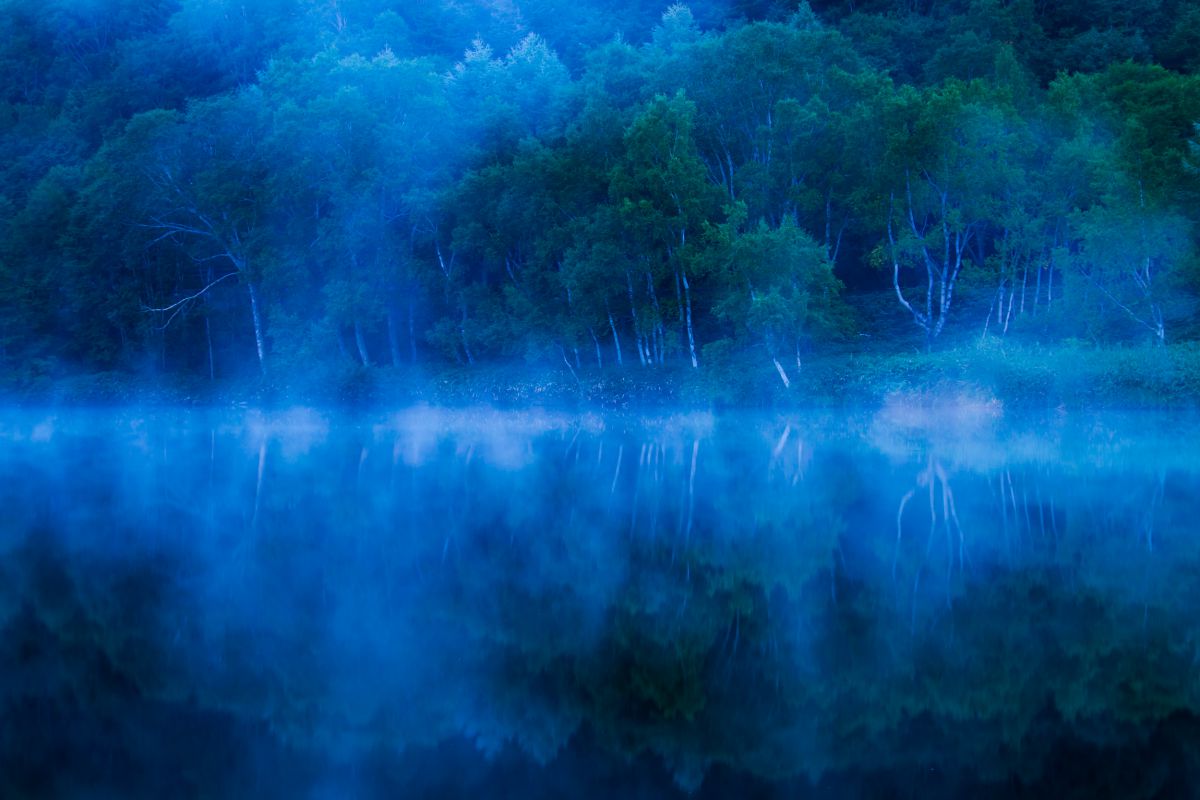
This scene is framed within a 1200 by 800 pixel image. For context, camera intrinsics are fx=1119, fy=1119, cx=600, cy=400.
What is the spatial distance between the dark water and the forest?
14341 mm

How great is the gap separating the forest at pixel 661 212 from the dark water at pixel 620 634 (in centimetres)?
1434

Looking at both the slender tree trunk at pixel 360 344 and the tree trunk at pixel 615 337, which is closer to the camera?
the tree trunk at pixel 615 337

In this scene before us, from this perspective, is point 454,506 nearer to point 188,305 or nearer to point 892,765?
point 892,765

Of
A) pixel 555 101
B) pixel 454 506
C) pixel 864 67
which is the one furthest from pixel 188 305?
pixel 454 506

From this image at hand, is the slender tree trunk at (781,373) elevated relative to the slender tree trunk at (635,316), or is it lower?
lower

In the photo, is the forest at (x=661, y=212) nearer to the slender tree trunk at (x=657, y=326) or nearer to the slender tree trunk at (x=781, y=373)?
the slender tree trunk at (x=781, y=373)

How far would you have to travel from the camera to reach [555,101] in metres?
48.9

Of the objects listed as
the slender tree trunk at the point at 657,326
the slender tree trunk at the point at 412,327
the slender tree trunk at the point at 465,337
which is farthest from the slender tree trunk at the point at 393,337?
the slender tree trunk at the point at 657,326

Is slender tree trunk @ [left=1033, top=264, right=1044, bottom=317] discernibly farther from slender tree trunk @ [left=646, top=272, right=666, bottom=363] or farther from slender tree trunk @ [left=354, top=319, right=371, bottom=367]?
slender tree trunk @ [left=354, top=319, right=371, bottom=367]

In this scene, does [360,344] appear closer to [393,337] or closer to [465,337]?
[393,337]

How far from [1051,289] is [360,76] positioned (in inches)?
1160

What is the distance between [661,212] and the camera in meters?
40.9

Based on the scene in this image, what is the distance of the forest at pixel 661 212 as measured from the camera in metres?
36.5

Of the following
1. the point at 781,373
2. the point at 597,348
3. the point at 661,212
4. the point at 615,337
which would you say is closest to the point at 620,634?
the point at 781,373
